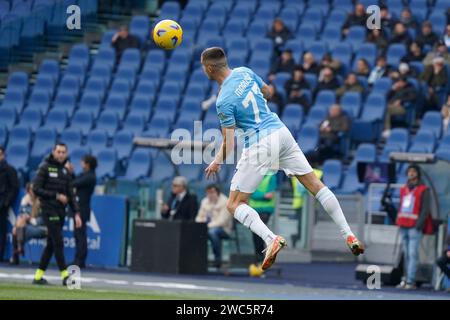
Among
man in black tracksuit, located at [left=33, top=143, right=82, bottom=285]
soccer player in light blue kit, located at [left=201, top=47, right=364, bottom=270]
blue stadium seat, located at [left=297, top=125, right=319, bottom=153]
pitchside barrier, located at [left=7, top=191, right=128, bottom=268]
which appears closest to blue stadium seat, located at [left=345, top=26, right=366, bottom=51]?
blue stadium seat, located at [left=297, top=125, right=319, bottom=153]

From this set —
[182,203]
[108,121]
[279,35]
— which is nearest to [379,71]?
[279,35]

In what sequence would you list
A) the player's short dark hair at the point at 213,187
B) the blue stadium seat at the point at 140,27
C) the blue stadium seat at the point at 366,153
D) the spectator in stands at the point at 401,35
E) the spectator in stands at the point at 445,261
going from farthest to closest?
the blue stadium seat at the point at 140,27 → the spectator in stands at the point at 401,35 → the blue stadium seat at the point at 366,153 → the player's short dark hair at the point at 213,187 → the spectator in stands at the point at 445,261

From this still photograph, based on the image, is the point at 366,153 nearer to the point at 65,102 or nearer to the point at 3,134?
the point at 65,102

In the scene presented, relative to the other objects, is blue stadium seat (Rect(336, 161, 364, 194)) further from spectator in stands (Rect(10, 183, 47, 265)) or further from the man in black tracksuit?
the man in black tracksuit

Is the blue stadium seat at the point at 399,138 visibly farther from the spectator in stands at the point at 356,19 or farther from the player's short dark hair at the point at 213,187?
the player's short dark hair at the point at 213,187

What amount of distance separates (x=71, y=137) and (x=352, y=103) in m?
6.33

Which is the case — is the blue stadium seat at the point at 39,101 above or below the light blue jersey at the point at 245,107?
above

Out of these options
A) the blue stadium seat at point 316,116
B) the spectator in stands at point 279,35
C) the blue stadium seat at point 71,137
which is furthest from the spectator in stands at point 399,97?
the blue stadium seat at point 71,137

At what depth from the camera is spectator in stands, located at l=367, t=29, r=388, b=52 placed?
2755 cm

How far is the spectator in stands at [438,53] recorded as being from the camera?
85.5ft

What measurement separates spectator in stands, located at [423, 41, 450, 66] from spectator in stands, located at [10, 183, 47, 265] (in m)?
8.97

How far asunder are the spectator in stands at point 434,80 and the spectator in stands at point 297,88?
2561 mm
